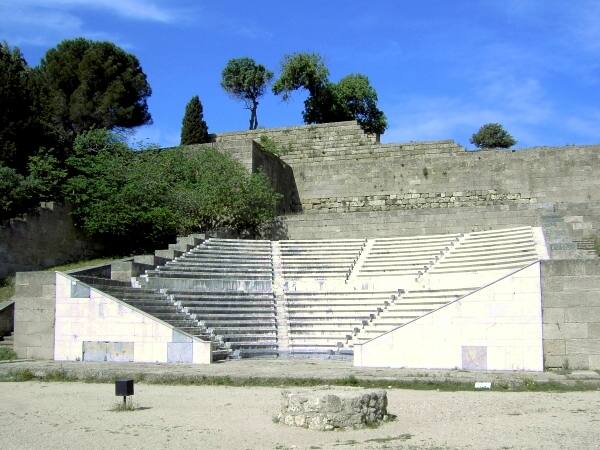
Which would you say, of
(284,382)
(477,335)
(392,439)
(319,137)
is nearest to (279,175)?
(319,137)

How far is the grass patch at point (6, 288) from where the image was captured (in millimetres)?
17047

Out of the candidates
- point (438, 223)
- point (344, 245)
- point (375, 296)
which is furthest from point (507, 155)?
point (375, 296)

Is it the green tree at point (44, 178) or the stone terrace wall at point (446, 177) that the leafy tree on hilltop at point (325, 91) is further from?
the green tree at point (44, 178)

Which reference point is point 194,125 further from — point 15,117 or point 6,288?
point 6,288

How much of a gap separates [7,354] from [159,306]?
317 centimetres

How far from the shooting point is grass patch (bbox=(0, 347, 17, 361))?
1439 cm

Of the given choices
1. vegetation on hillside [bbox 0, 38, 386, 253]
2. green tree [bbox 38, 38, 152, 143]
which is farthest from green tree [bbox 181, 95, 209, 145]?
vegetation on hillside [bbox 0, 38, 386, 253]

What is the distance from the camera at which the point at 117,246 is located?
23266mm

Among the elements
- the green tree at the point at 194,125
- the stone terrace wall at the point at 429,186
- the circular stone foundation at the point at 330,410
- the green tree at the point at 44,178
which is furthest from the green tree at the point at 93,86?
the circular stone foundation at the point at 330,410

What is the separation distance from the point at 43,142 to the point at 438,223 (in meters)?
13.5

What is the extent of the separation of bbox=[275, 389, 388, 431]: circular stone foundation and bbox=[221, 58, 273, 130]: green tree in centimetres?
3694

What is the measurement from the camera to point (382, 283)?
17438 millimetres

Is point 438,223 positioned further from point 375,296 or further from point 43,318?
point 43,318

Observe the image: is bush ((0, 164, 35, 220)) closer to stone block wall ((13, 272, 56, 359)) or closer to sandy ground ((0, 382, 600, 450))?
stone block wall ((13, 272, 56, 359))
